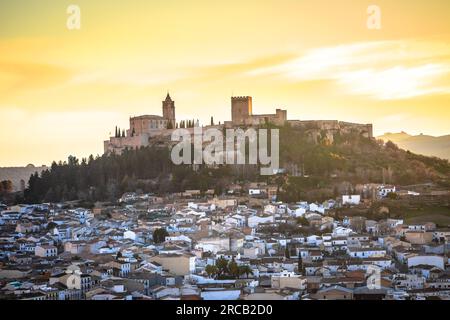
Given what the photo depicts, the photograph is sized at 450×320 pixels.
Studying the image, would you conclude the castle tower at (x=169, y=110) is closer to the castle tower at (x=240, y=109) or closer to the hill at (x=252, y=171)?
the hill at (x=252, y=171)

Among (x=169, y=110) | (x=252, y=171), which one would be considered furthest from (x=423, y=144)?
(x=169, y=110)

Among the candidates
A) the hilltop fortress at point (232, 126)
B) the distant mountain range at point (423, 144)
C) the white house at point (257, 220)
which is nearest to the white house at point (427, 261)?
the white house at point (257, 220)

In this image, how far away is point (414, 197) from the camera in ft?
69.1

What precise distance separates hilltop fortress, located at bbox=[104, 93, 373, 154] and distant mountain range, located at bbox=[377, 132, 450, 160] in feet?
2.44

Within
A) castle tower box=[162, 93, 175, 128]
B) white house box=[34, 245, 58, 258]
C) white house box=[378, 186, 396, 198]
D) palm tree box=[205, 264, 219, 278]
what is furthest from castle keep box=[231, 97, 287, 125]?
palm tree box=[205, 264, 219, 278]

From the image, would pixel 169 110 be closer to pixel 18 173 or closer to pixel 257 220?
pixel 18 173

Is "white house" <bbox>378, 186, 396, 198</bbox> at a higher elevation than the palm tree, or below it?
higher

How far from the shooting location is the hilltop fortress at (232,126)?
25406 millimetres

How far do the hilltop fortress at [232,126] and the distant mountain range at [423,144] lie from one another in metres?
0.74

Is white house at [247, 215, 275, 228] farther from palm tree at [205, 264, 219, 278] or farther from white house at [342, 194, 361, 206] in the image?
palm tree at [205, 264, 219, 278]

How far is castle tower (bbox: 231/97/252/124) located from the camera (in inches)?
982

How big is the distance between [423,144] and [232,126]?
4847 mm

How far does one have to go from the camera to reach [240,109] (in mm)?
25375
